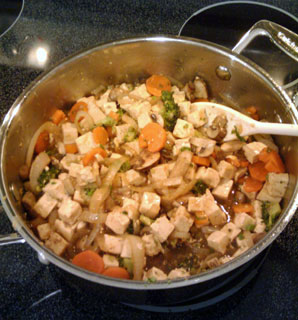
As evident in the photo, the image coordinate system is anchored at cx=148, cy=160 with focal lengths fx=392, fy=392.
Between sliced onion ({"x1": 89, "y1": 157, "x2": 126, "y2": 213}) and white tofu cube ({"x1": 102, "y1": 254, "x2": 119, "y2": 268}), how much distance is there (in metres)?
0.24

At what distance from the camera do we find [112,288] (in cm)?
149

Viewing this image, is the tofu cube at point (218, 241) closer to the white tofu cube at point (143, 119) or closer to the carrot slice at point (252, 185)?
the carrot slice at point (252, 185)

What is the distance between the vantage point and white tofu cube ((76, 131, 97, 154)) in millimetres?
2115

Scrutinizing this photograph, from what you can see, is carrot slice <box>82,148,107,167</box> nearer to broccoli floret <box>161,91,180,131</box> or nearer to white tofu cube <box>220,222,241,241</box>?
broccoli floret <box>161,91,180,131</box>

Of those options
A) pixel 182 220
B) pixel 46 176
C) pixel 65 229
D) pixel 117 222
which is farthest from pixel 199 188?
pixel 46 176

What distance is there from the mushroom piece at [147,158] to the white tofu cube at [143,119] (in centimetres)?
15

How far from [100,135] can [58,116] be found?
0.99 feet

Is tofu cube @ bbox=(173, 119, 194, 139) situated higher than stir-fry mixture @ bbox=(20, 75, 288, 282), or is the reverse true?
tofu cube @ bbox=(173, 119, 194, 139)

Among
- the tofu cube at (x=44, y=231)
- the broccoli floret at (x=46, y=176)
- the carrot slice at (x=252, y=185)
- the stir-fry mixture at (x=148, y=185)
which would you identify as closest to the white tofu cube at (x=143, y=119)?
the stir-fry mixture at (x=148, y=185)

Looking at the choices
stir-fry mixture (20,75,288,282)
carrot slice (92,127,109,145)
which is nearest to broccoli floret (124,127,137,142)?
stir-fry mixture (20,75,288,282)

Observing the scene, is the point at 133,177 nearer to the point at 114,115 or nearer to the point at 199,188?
the point at 199,188

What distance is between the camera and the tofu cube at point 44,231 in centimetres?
186

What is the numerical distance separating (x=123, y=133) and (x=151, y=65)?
0.48 meters

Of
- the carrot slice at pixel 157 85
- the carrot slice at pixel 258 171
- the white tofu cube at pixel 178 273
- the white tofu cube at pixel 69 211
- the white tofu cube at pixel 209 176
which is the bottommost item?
the white tofu cube at pixel 69 211
